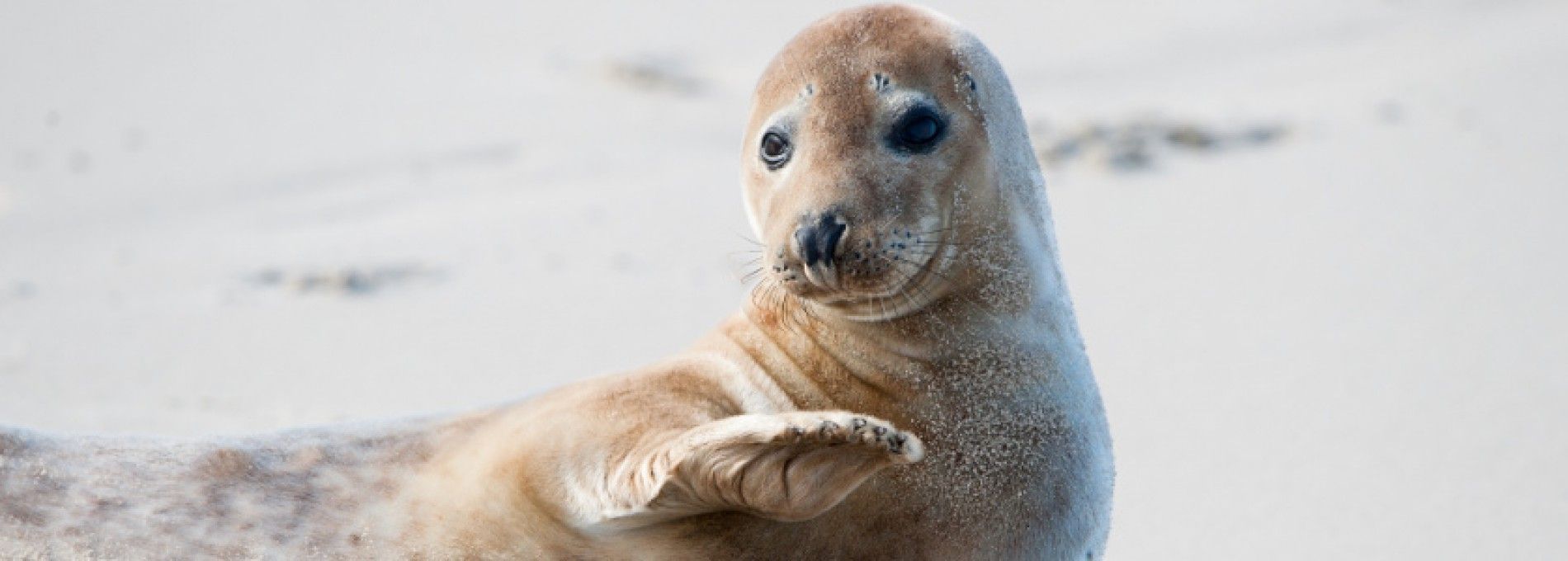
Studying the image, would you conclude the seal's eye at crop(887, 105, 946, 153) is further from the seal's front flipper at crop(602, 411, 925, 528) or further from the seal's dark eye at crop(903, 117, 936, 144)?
the seal's front flipper at crop(602, 411, 925, 528)

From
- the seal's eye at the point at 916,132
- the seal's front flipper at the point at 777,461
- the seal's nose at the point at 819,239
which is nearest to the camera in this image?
the seal's front flipper at the point at 777,461

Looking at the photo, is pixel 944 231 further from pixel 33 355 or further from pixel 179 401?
pixel 33 355

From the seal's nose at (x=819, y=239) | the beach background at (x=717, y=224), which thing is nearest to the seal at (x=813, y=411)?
the seal's nose at (x=819, y=239)

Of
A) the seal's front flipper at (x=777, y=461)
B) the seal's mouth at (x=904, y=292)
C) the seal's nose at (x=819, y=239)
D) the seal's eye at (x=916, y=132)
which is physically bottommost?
the seal's front flipper at (x=777, y=461)

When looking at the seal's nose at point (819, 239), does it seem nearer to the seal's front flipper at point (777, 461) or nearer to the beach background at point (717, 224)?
the seal's front flipper at point (777, 461)

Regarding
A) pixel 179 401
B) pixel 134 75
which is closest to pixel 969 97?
pixel 179 401

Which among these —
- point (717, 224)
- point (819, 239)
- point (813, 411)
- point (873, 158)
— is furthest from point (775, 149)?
point (717, 224)

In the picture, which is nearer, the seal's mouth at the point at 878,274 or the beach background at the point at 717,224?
the seal's mouth at the point at 878,274

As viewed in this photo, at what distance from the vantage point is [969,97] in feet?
9.83

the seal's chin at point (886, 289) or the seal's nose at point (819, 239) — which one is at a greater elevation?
the seal's nose at point (819, 239)

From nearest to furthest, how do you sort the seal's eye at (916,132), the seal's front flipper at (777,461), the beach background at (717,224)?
the seal's front flipper at (777,461) < the seal's eye at (916,132) < the beach background at (717,224)

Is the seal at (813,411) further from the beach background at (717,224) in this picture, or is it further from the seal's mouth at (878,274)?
the beach background at (717,224)

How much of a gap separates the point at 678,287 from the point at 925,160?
3.39 metres

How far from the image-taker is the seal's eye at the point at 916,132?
113 inches
